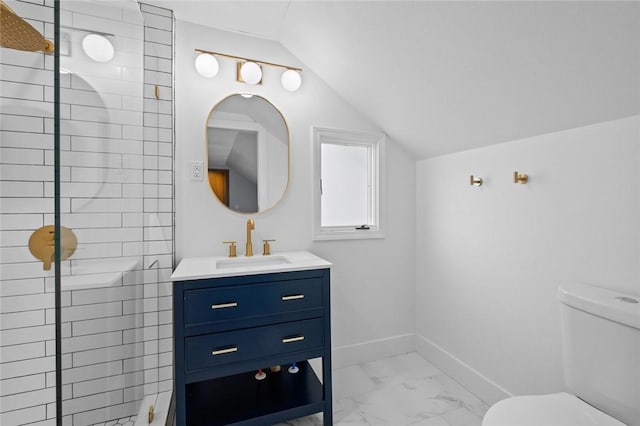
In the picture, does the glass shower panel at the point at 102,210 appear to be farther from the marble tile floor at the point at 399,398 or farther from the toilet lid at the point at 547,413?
the toilet lid at the point at 547,413

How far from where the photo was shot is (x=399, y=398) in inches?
72.1

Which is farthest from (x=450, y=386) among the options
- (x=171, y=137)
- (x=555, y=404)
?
(x=171, y=137)

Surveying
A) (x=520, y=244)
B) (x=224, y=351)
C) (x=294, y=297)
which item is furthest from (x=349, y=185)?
(x=224, y=351)

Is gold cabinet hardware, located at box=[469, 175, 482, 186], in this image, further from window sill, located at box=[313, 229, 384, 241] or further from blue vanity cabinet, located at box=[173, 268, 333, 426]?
blue vanity cabinet, located at box=[173, 268, 333, 426]

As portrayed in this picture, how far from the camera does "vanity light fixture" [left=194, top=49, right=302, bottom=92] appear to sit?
1.83 m

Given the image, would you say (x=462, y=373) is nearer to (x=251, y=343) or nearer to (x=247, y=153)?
(x=251, y=343)

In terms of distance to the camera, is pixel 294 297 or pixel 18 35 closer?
pixel 18 35

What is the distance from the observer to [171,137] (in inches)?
68.9

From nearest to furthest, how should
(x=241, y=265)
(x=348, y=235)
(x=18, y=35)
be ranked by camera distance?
(x=18, y=35) → (x=241, y=265) → (x=348, y=235)

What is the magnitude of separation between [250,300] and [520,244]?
1.43m

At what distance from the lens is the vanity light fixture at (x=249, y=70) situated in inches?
72.0

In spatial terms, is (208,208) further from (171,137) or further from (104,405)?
(104,405)

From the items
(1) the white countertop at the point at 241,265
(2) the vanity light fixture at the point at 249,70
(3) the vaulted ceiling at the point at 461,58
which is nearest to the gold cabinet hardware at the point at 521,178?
(3) the vaulted ceiling at the point at 461,58

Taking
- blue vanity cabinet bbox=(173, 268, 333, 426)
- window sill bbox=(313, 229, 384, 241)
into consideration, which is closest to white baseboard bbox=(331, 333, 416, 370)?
blue vanity cabinet bbox=(173, 268, 333, 426)
